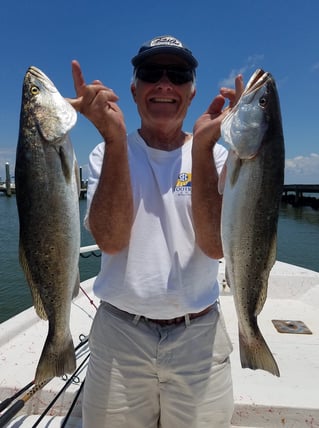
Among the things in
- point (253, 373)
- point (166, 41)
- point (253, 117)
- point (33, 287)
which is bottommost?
point (253, 373)

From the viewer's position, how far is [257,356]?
236cm

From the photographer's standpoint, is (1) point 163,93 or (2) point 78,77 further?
(1) point 163,93

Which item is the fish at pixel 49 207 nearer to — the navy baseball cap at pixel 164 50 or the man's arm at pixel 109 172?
the man's arm at pixel 109 172

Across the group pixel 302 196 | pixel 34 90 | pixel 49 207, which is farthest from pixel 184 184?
pixel 302 196

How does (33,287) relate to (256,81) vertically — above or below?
below

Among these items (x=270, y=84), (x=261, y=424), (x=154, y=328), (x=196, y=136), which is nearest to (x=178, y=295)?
(x=154, y=328)

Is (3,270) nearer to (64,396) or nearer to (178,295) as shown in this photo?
(64,396)

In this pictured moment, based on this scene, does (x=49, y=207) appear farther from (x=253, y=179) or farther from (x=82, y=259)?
(x=82, y=259)

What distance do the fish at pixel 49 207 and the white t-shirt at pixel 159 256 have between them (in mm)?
338

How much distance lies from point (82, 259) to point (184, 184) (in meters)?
14.5

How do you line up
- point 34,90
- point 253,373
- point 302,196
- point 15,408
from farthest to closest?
point 302,196 < point 253,373 < point 15,408 < point 34,90

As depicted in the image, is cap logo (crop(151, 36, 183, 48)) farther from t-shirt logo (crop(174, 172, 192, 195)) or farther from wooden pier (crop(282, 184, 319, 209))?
wooden pier (crop(282, 184, 319, 209))

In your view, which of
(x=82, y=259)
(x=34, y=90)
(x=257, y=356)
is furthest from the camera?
(x=82, y=259)

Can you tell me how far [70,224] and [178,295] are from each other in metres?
0.85
